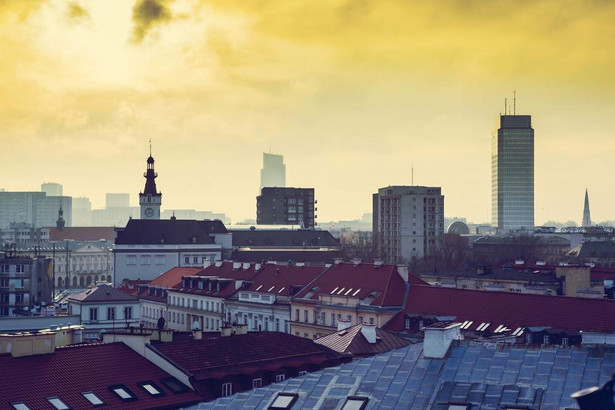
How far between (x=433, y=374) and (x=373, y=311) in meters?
55.3

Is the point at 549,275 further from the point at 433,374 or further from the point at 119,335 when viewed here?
the point at 433,374

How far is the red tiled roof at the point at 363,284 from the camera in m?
93.1

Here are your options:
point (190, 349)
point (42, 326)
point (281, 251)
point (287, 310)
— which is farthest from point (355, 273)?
point (281, 251)

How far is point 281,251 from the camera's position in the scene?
190 meters

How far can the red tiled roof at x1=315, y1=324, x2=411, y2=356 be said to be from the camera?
64.1m

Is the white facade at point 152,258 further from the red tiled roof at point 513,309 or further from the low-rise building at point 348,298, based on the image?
the red tiled roof at point 513,309

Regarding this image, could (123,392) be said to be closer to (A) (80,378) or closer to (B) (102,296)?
(A) (80,378)

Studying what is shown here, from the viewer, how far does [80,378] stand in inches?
1897

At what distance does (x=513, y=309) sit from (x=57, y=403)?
4486 cm

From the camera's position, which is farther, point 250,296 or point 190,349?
point 250,296

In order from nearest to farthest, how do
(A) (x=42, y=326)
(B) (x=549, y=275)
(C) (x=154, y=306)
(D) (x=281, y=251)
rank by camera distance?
(A) (x=42, y=326)
(B) (x=549, y=275)
(C) (x=154, y=306)
(D) (x=281, y=251)

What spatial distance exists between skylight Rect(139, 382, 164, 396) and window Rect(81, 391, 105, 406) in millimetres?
2710

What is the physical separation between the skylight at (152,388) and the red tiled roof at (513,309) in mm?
35512

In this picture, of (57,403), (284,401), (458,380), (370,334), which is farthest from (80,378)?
(370,334)
